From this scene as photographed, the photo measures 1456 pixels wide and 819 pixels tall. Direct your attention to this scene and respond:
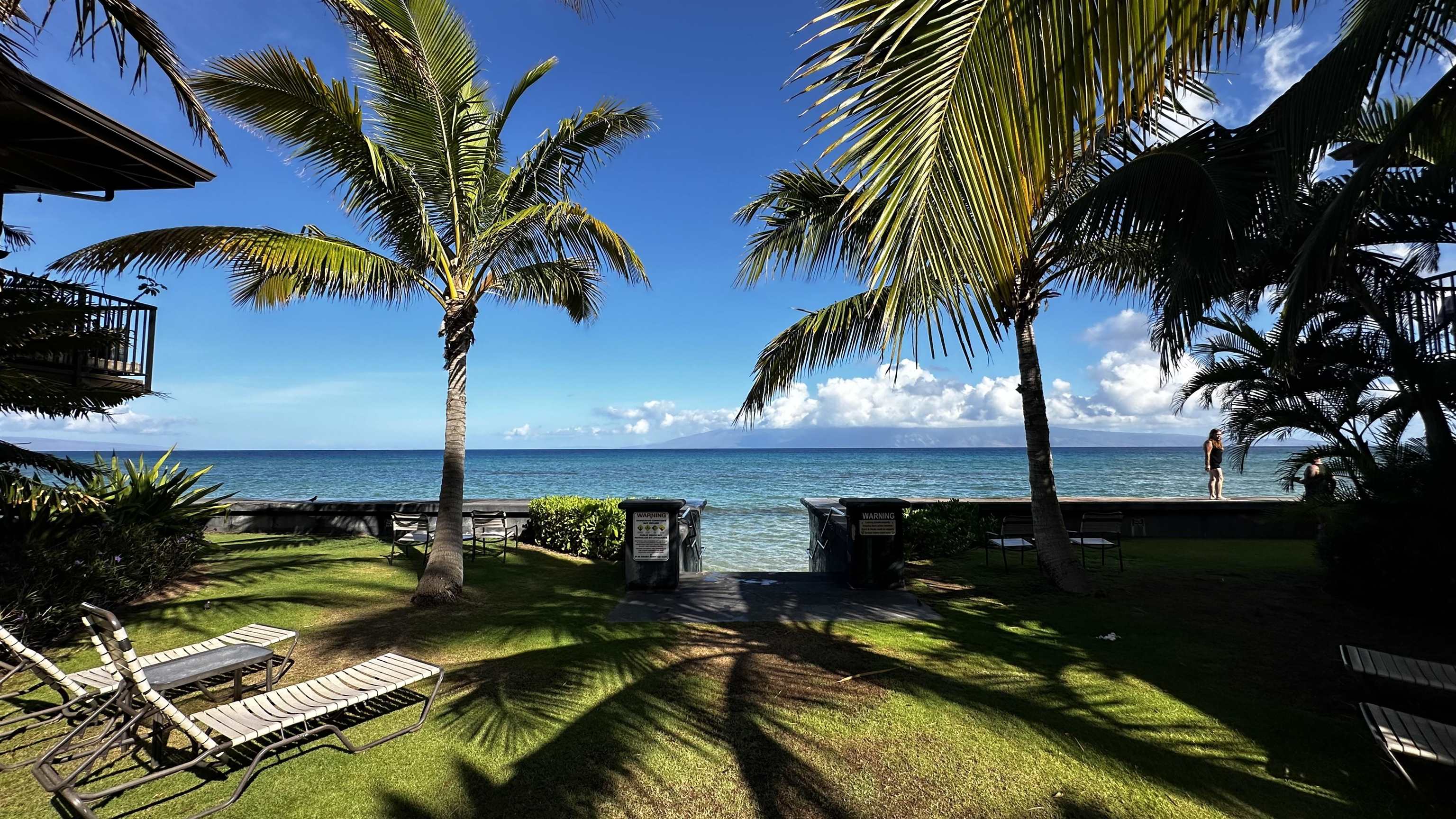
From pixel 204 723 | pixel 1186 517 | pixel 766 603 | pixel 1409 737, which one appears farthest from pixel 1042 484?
pixel 204 723

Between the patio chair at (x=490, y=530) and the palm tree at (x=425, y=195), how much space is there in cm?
269

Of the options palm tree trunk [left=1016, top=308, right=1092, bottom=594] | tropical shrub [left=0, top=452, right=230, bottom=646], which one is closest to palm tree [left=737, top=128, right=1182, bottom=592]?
palm tree trunk [left=1016, top=308, right=1092, bottom=594]

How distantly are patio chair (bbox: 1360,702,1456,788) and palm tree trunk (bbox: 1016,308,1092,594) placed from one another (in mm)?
4262

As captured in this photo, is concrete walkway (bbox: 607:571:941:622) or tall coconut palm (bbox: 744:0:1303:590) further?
concrete walkway (bbox: 607:571:941:622)

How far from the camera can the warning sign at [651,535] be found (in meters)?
8.12

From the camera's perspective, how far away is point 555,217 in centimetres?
821

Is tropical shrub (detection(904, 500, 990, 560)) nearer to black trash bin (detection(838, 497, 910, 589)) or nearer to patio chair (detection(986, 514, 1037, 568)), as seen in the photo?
patio chair (detection(986, 514, 1037, 568))

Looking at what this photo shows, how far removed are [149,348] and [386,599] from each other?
641 cm

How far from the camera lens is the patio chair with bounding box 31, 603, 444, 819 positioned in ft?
10.2

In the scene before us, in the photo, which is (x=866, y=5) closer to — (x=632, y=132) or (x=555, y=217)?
(x=555, y=217)

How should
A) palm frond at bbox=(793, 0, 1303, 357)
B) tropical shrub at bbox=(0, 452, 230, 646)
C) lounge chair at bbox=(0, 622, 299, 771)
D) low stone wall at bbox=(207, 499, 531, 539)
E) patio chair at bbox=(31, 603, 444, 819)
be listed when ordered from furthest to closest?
low stone wall at bbox=(207, 499, 531, 539), tropical shrub at bbox=(0, 452, 230, 646), lounge chair at bbox=(0, 622, 299, 771), patio chair at bbox=(31, 603, 444, 819), palm frond at bbox=(793, 0, 1303, 357)

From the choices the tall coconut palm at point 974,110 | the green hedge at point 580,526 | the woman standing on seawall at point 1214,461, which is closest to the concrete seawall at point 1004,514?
the green hedge at point 580,526

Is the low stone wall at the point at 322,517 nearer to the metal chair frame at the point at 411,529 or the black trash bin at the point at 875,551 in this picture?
the metal chair frame at the point at 411,529

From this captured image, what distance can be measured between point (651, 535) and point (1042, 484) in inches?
200
